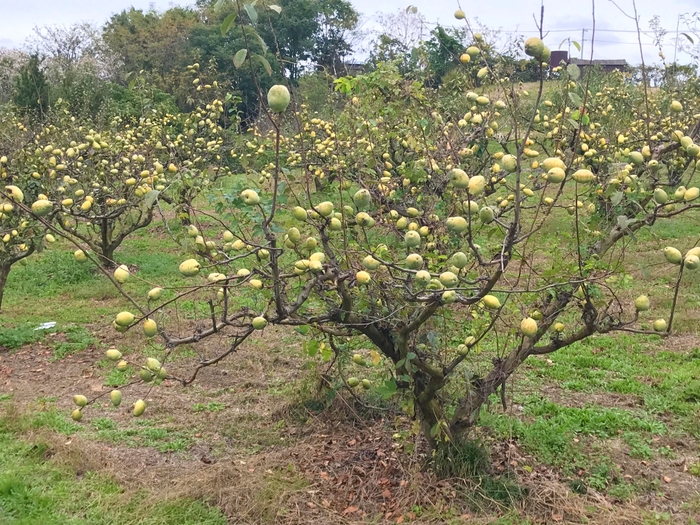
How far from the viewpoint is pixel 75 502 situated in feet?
8.84

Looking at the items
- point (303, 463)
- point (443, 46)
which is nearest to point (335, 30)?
point (443, 46)

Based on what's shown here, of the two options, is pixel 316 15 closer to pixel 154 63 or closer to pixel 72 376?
pixel 154 63

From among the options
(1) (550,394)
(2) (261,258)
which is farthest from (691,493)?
(2) (261,258)

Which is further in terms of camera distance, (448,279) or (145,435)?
(145,435)

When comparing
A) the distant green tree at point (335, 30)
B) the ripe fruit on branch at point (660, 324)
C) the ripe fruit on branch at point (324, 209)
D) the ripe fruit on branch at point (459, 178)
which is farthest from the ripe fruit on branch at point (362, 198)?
the distant green tree at point (335, 30)

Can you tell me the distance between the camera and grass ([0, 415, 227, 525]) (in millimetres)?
2549

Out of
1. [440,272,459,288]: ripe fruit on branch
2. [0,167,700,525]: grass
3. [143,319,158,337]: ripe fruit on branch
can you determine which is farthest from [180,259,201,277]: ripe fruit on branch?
[0,167,700,525]: grass

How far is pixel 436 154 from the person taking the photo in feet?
12.2

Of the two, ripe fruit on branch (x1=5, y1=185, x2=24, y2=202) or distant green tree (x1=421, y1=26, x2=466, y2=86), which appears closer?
ripe fruit on branch (x1=5, y1=185, x2=24, y2=202)

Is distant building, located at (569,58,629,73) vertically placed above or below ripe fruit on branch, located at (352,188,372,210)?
above

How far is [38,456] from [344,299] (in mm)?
2038

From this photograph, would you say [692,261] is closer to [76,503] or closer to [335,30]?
[76,503]

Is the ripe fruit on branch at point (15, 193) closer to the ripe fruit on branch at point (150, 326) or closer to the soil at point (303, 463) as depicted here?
the ripe fruit on branch at point (150, 326)

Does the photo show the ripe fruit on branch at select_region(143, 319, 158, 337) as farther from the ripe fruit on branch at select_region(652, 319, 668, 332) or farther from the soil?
the ripe fruit on branch at select_region(652, 319, 668, 332)
